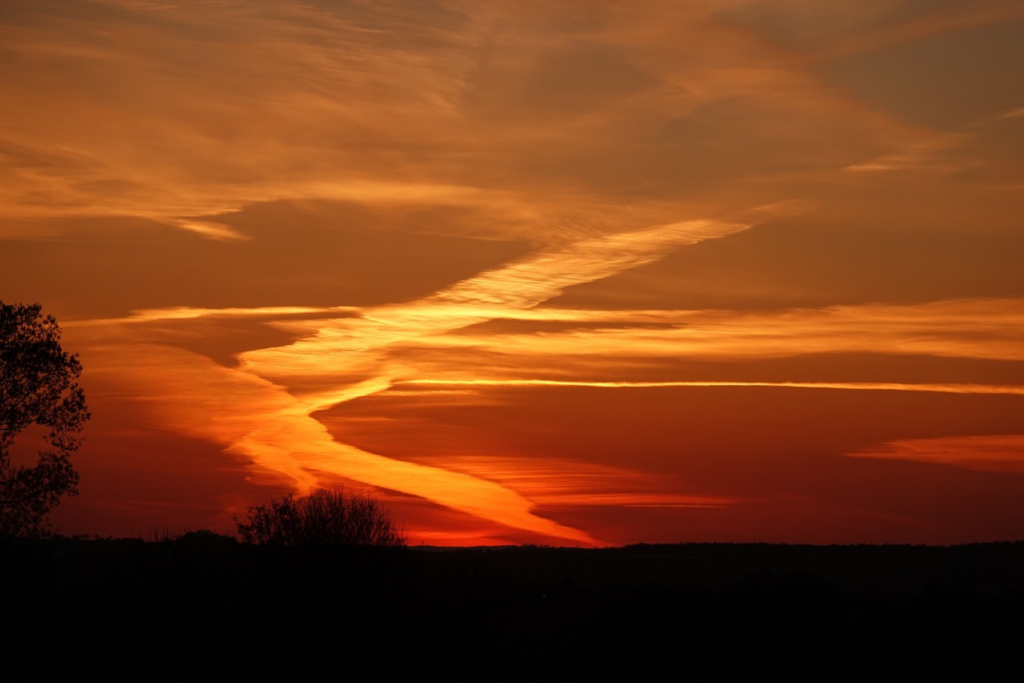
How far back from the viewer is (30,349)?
4588cm

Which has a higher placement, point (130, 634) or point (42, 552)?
point (42, 552)

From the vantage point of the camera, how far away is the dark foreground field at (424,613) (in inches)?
2031

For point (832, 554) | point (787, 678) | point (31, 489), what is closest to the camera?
point (31, 489)

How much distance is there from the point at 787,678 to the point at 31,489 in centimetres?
4005

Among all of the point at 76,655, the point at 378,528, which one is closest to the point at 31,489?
the point at 76,655

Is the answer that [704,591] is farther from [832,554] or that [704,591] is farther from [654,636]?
[832,554]

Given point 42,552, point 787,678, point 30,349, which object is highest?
point 30,349

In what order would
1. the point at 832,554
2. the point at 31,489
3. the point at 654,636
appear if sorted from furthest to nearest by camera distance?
the point at 832,554 → the point at 654,636 → the point at 31,489

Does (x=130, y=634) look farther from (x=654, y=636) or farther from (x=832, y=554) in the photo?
(x=832, y=554)

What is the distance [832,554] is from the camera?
18738cm

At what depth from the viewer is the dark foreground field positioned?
51594 mm

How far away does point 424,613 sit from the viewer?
6512 cm

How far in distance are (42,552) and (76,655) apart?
509 cm

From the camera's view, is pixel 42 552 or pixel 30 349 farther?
pixel 42 552
